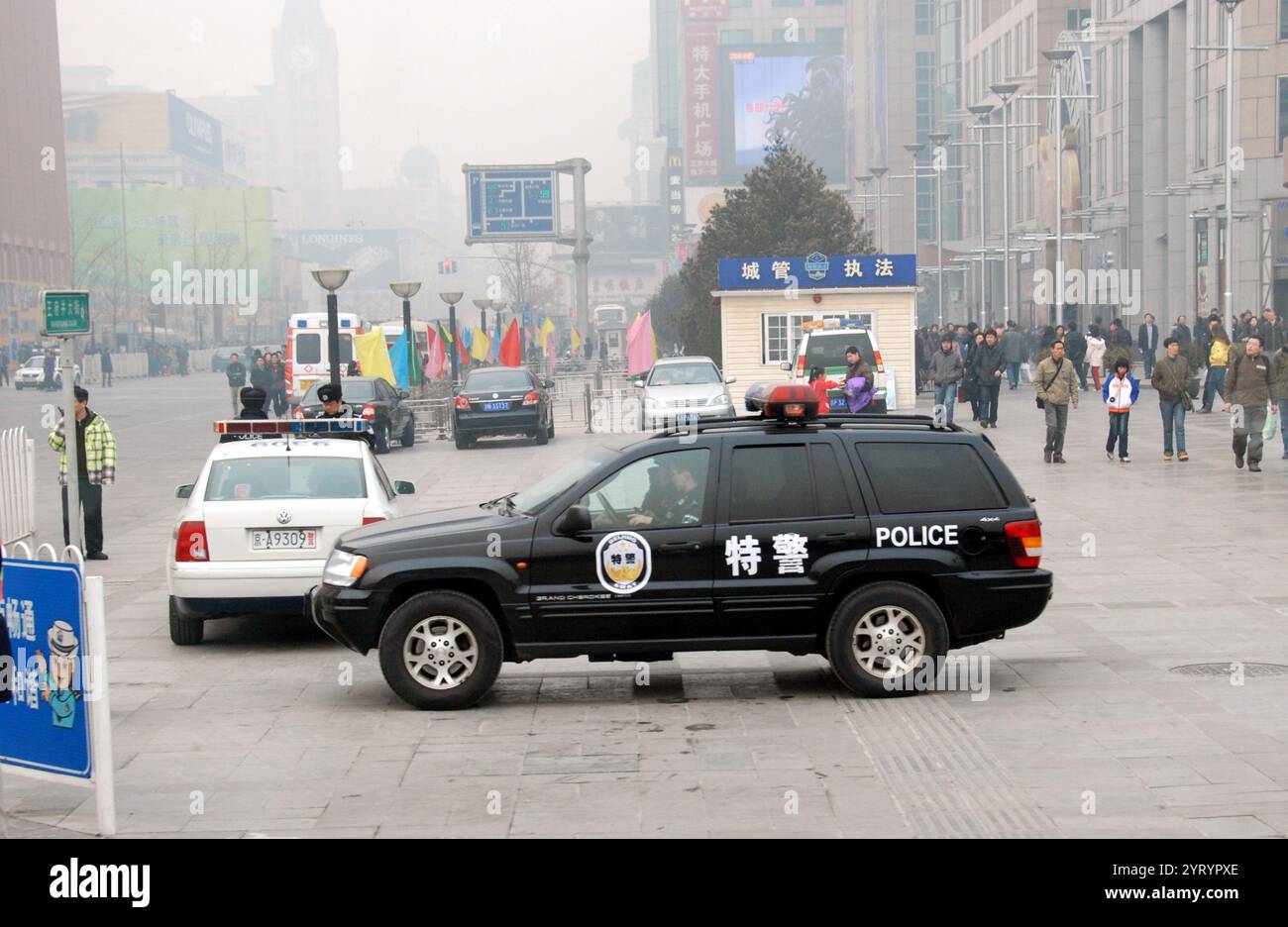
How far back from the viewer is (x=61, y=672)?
698cm

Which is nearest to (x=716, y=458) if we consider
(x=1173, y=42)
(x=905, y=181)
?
(x=1173, y=42)

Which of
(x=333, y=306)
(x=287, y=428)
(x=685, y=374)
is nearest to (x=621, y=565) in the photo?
(x=287, y=428)

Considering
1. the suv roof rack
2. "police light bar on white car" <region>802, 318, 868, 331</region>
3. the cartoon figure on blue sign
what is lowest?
the cartoon figure on blue sign

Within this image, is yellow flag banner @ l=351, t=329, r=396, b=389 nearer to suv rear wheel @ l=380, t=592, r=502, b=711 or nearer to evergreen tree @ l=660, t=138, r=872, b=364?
evergreen tree @ l=660, t=138, r=872, b=364

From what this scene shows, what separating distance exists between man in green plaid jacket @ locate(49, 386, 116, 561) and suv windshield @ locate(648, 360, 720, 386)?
15578mm

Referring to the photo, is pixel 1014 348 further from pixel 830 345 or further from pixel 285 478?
pixel 285 478

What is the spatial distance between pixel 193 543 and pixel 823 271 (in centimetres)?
2593

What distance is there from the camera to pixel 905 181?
112688 millimetres

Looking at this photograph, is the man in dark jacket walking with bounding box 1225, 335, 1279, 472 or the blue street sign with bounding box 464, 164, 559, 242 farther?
the blue street sign with bounding box 464, 164, 559, 242

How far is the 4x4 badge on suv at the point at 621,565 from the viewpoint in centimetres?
925

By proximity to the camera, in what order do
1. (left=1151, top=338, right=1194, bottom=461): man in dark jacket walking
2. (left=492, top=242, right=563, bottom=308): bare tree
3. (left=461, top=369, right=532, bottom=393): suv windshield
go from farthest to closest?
(left=492, top=242, right=563, bottom=308): bare tree → (left=461, top=369, right=532, bottom=393): suv windshield → (left=1151, top=338, right=1194, bottom=461): man in dark jacket walking

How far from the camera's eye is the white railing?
16406mm

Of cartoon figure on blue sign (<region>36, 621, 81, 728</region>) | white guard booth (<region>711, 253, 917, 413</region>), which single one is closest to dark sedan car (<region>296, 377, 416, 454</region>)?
white guard booth (<region>711, 253, 917, 413</region>)
